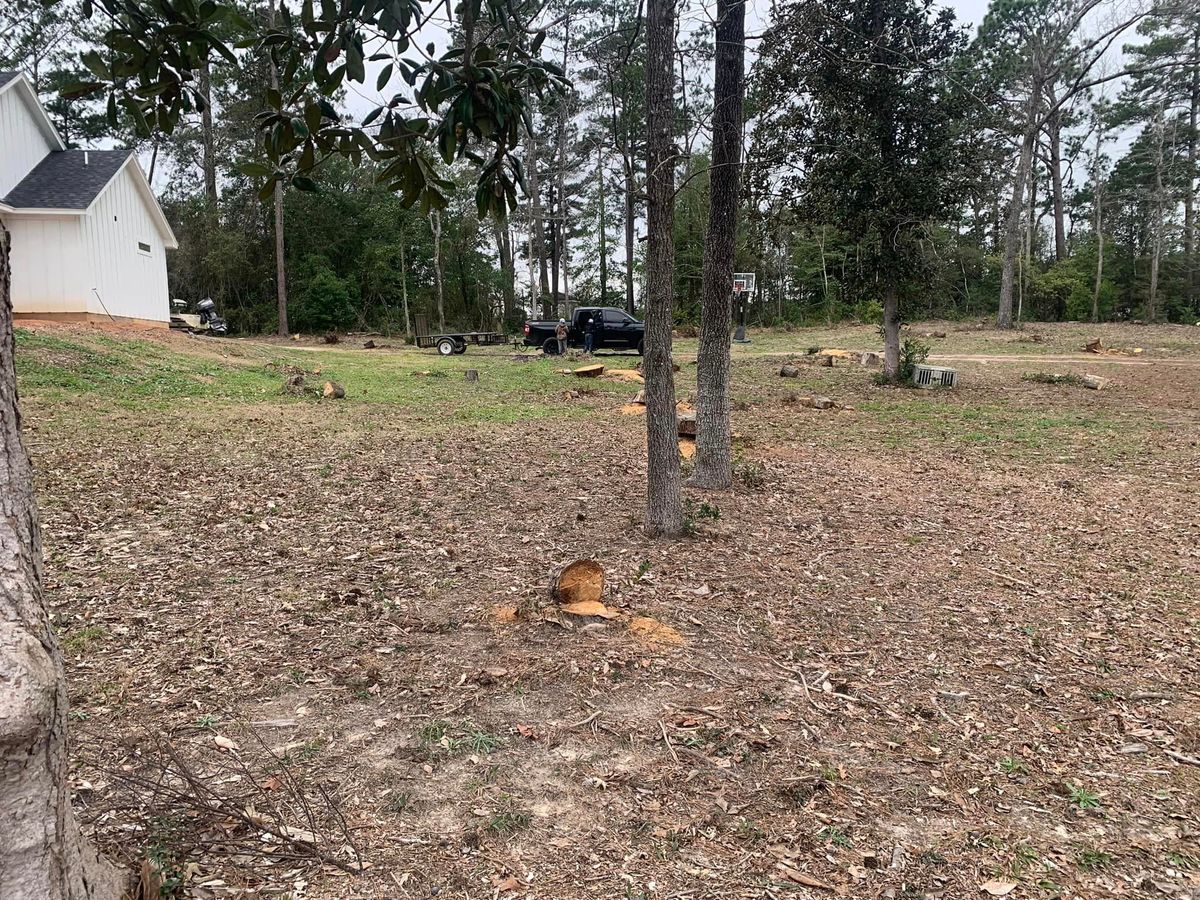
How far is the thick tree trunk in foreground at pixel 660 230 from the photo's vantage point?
14.8ft

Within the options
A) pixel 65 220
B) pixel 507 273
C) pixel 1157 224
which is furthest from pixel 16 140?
pixel 1157 224

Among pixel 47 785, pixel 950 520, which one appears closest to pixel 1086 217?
pixel 950 520

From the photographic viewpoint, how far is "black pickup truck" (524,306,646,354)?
22516 mm

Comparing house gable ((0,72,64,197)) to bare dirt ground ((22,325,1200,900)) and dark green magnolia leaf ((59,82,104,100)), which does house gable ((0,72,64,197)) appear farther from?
dark green magnolia leaf ((59,82,104,100))

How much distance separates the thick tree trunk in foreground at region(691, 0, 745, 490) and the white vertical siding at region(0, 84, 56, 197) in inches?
680

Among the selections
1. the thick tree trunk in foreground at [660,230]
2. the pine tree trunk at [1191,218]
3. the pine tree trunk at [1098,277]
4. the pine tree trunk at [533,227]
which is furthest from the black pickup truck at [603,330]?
the pine tree trunk at [1191,218]

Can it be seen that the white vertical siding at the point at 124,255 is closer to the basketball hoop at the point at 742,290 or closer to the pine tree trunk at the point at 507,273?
the basketball hoop at the point at 742,290

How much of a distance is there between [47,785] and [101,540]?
13.1 ft

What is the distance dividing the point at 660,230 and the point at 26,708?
410 cm

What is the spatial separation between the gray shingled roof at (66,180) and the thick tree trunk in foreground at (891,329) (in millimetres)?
16867

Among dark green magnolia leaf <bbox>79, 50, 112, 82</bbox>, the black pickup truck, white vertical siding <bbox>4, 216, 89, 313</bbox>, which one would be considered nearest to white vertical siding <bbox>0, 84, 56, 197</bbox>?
white vertical siding <bbox>4, 216, 89, 313</bbox>

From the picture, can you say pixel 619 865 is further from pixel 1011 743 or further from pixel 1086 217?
pixel 1086 217

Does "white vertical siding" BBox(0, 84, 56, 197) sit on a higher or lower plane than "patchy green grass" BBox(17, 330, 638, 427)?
higher

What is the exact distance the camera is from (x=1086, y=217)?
40.7 meters
